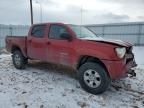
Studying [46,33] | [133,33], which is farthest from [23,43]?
[133,33]

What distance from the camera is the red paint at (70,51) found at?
551cm

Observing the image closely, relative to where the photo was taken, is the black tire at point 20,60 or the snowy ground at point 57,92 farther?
the black tire at point 20,60

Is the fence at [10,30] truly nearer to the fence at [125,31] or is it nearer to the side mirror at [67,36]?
the fence at [125,31]

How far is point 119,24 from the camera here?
2286 cm

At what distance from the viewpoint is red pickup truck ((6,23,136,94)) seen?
18.2ft

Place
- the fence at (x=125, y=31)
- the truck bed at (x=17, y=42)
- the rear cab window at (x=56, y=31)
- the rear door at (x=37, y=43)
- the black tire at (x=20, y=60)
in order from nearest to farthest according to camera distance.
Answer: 1. the rear cab window at (x=56, y=31)
2. the rear door at (x=37, y=43)
3. the truck bed at (x=17, y=42)
4. the black tire at (x=20, y=60)
5. the fence at (x=125, y=31)

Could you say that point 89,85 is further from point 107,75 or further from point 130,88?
point 130,88

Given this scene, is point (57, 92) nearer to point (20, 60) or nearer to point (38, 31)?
point (38, 31)

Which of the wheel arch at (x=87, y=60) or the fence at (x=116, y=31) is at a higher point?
the fence at (x=116, y=31)

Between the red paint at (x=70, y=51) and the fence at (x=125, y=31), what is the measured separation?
51.2 ft

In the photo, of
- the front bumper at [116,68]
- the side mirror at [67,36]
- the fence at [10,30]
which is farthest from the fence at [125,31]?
the front bumper at [116,68]

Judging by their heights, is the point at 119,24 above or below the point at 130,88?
above

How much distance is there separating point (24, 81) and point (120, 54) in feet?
10.4

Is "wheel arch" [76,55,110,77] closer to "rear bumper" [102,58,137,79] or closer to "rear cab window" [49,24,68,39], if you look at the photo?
"rear bumper" [102,58,137,79]
